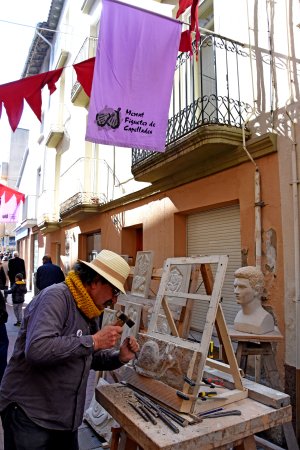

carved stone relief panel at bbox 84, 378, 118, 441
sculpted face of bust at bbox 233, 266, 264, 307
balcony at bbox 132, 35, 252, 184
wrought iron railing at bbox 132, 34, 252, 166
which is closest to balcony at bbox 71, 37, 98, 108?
balcony at bbox 132, 35, 252, 184

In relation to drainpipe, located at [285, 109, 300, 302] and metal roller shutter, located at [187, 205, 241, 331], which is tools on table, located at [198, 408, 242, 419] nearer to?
drainpipe, located at [285, 109, 300, 302]

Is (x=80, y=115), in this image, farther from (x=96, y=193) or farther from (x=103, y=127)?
(x=103, y=127)

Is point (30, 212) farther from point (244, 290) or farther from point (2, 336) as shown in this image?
point (244, 290)

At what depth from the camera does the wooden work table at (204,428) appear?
5.46 feet

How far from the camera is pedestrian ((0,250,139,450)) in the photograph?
1.84m

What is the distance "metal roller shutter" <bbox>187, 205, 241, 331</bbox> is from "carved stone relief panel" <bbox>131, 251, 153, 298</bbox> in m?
1.75

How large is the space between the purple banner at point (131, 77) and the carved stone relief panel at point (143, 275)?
1.41 m

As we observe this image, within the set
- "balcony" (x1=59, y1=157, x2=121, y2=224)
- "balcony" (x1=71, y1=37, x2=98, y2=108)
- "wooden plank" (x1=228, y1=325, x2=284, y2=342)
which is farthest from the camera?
A: "balcony" (x1=71, y1=37, x2=98, y2=108)

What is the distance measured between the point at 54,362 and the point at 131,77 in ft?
11.9

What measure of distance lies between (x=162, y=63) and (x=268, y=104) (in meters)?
1.53

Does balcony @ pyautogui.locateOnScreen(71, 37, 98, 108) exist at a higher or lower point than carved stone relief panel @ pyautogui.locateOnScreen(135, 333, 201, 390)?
higher

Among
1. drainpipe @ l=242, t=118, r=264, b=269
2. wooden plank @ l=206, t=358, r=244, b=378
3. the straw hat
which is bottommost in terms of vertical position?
wooden plank @ l=206, t=358, r=244, b=378

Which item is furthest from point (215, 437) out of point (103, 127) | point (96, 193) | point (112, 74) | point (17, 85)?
point (96, 193)

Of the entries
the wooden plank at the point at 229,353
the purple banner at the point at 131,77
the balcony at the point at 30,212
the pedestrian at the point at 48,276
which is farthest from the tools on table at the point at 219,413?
the balcony at the point at 30,212
